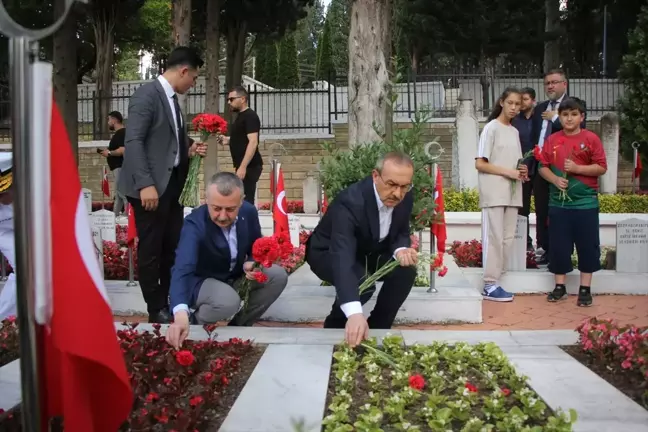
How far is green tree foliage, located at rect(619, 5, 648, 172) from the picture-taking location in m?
16.4

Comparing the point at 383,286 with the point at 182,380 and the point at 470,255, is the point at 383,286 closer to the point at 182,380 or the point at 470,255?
the point at 182,380

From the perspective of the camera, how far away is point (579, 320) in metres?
5.34

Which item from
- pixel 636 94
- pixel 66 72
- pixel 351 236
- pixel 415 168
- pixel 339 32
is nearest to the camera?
pixel 351 236

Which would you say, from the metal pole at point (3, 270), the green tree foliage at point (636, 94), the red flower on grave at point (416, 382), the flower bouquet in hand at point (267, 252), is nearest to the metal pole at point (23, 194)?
the red flower on grave at point (416, 382)

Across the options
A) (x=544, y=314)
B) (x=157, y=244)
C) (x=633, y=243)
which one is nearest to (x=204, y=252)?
(x=157, y=244)

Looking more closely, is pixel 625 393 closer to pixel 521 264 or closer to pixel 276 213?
pixel 521 264

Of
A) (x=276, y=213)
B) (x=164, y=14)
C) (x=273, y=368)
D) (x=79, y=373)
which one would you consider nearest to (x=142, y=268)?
(x=273, y=368)

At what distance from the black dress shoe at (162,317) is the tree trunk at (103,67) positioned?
15.7 metres

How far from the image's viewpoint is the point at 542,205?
7148 mm

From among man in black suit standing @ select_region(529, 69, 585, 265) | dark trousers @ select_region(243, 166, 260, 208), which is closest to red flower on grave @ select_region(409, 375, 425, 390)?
man in black suit standing @ select_region(529, 69, 585, 265)

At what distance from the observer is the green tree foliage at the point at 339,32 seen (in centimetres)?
4312

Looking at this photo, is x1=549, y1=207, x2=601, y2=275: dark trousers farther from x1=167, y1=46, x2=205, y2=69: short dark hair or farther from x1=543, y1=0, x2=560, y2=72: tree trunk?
x1=543, y1=0, x2=560, y2=72: tree trunk

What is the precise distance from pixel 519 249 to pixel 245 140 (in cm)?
296

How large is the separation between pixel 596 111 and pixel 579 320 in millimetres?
16597
